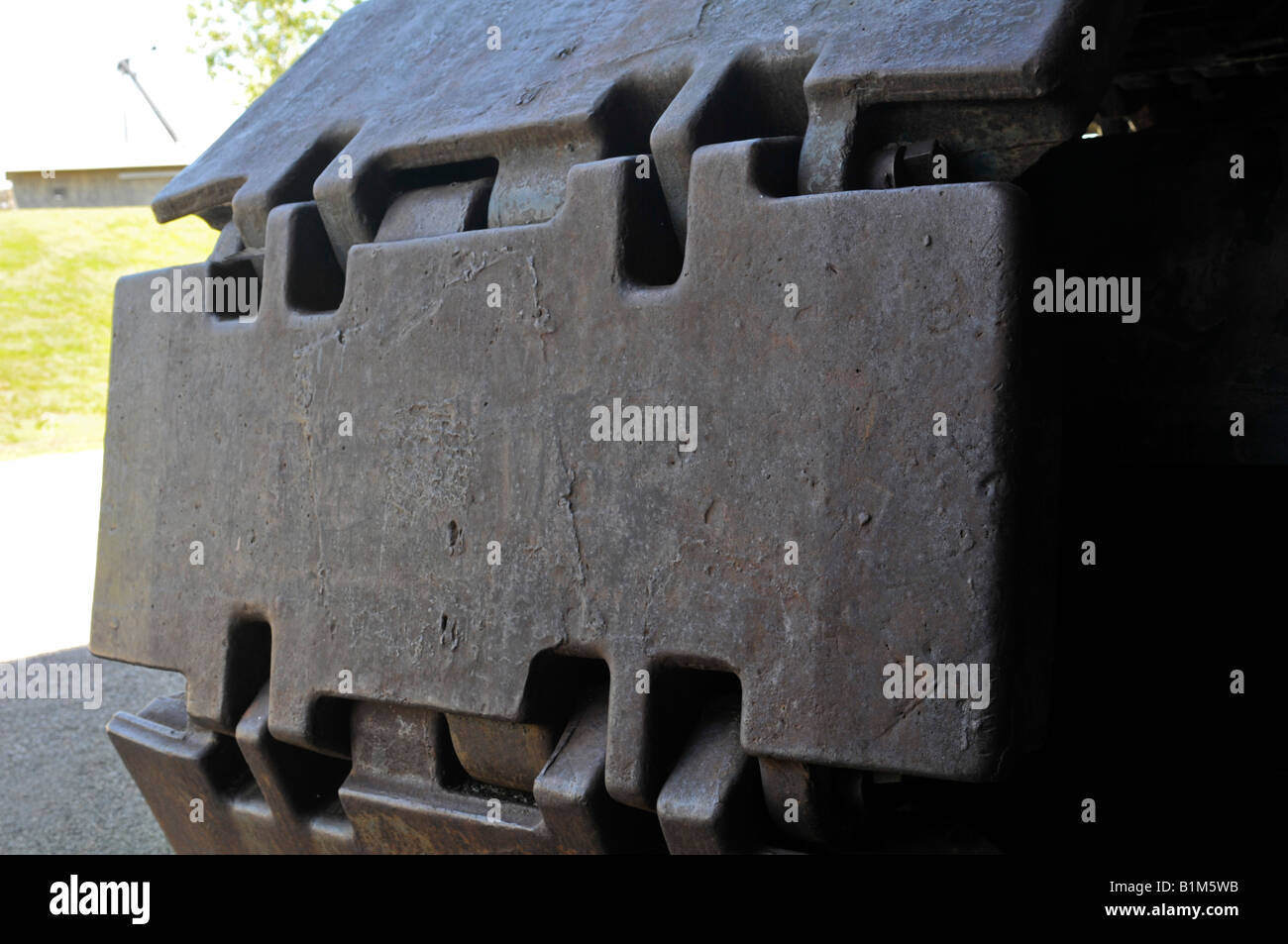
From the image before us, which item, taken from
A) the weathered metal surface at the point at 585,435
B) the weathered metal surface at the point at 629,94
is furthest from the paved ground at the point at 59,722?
the weathered metal surface at the point at 629,94

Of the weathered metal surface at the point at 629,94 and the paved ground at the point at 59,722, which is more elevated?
the weathered metal surface at the point at 629,94

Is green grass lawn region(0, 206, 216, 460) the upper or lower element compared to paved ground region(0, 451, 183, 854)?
upper

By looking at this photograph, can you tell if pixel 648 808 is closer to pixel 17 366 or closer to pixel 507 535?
pixel 507 535

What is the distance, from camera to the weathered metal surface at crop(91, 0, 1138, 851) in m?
1.23

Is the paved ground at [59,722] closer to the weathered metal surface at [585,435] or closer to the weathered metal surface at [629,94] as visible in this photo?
the weathered metal surface at [585,435]

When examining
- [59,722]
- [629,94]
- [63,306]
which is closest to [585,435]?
[629,94]

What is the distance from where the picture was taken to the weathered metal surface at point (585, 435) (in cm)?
123

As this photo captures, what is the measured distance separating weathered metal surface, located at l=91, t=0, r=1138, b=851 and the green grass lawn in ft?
27.2

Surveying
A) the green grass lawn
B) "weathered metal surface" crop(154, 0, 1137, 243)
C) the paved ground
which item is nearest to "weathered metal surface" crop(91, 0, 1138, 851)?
"weathered metal surface" crop(154, 0, 1137, 243)

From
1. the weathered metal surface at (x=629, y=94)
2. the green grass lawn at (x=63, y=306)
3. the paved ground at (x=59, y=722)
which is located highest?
the green grass lawn at (x=63, y=306)

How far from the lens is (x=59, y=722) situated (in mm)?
3221

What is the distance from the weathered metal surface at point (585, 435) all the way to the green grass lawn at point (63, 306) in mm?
8296

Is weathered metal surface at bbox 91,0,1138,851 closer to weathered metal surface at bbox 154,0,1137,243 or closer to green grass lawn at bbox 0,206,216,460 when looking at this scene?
weathered metal surface at bbox 154,0,1137,243

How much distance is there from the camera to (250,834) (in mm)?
1858
